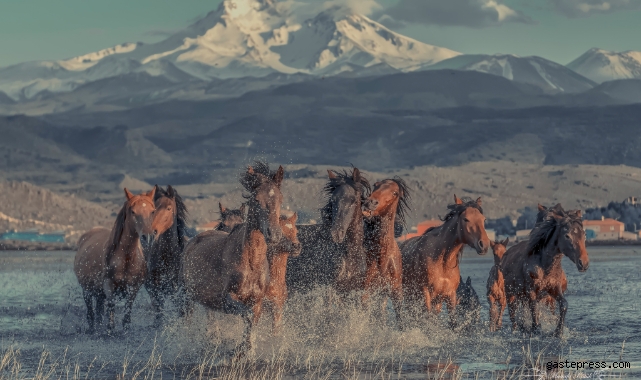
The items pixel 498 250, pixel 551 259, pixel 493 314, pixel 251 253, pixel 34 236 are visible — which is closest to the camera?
pixel 251 253

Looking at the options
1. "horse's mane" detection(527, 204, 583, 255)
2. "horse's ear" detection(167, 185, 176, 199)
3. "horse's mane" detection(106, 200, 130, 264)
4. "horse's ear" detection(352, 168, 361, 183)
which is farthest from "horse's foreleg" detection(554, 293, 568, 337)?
"horse's mane" detection(106, 200, 130, 264)

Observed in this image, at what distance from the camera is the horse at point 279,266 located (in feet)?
40.9

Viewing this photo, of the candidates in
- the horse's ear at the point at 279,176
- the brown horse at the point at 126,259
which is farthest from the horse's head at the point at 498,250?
the horse's ear at the point at 279,176

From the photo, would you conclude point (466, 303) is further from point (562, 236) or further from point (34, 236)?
point (34, 236)

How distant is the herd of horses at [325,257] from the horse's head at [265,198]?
0.04 feet

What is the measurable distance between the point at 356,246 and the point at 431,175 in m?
143

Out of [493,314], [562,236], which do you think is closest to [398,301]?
[493,314]

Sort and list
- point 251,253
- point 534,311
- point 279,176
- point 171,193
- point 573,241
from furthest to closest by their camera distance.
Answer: point 171,193, point 534,311, point 573,241, point 251,253, point 279,176

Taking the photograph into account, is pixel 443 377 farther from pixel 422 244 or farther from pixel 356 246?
pixel 422 244

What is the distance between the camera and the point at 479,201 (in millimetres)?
14969

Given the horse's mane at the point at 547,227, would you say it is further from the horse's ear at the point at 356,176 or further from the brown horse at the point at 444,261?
the horse's ear at the point at 356,176

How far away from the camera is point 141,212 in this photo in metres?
14.9

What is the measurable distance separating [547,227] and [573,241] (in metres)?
0.63

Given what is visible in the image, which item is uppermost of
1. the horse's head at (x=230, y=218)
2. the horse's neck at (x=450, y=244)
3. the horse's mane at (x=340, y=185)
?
the horse's mane at (x=340, y=185)
